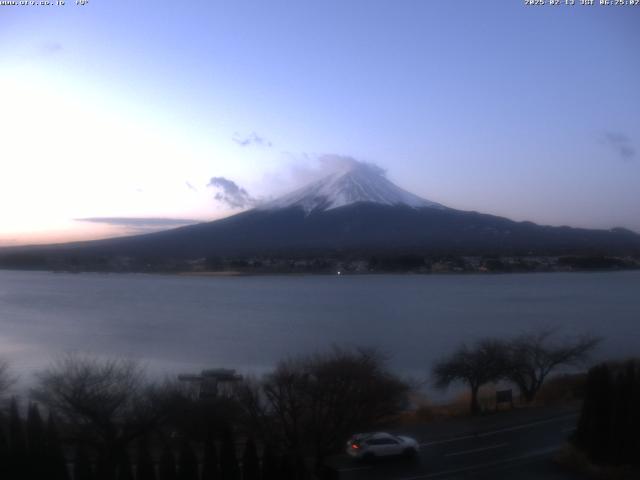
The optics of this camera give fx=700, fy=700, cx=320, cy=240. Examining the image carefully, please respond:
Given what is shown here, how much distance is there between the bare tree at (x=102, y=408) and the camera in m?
4.36

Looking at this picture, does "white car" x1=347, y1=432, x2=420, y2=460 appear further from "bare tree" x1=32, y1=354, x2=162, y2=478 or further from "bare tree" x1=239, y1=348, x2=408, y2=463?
"bare tree" x1=32, y1=354, x2=162, y2=478

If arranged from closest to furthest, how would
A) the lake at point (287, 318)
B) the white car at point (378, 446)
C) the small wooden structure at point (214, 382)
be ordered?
1. the white car at point (378, 446)
2. the small wooden structure at point (214, 382)
3. the lake at point (287, 318)

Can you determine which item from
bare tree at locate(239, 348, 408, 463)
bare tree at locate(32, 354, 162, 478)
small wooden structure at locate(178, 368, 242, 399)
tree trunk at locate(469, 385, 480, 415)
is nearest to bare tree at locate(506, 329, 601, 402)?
tree trunk at locate(469, 385, 480, 415)

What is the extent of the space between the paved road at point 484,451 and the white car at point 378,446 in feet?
0.17

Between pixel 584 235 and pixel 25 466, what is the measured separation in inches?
1890

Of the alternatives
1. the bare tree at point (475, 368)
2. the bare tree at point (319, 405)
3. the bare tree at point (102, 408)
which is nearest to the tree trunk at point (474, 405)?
the bare tree at point (475, 368)

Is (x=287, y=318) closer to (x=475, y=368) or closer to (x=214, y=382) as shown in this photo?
(x=475, y=368)

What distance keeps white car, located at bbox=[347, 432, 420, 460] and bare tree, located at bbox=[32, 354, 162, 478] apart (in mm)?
1311

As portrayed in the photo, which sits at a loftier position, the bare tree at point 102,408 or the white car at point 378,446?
the bare tree at point 102,408

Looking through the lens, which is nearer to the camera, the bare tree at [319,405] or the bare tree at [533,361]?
the bare tree at [319,405]

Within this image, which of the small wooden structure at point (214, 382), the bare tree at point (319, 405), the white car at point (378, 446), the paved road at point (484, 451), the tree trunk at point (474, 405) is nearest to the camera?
the paved road at point (484, 451)

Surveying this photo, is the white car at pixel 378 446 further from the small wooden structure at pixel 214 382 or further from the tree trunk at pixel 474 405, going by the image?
the tree trunk at pixel 474 405

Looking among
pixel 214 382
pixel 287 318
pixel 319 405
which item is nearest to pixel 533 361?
pixel 214 382

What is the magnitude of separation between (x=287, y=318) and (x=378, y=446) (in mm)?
12180
